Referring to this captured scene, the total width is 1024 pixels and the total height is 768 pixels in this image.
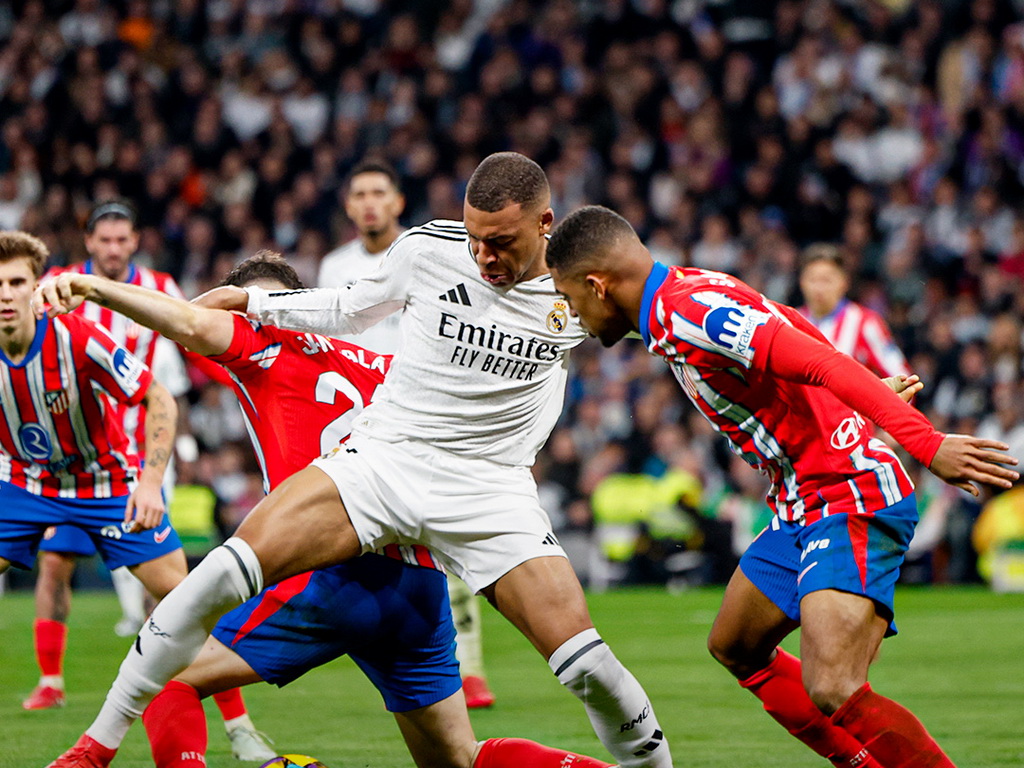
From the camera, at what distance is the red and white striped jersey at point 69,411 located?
254 inches

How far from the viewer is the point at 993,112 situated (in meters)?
15.9

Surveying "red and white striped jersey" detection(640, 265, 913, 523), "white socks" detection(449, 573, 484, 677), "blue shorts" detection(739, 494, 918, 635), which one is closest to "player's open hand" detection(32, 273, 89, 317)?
"red and white striped jersey" detection(640, 265, 913, 523)

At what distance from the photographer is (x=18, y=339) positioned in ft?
21.0

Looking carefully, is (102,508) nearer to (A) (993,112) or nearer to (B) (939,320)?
(B) (939,320)

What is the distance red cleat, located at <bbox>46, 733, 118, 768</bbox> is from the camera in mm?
4176

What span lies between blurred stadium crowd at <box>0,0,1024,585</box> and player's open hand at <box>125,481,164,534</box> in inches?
346

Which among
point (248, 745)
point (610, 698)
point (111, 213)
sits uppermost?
point (111, 213)

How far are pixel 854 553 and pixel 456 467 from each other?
1250mm

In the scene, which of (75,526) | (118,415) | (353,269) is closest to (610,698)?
(75,526)

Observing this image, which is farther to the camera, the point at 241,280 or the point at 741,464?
the point at 741,464

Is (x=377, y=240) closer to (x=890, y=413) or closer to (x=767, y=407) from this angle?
(x=767, y=407)

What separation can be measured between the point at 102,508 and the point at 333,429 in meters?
2.46

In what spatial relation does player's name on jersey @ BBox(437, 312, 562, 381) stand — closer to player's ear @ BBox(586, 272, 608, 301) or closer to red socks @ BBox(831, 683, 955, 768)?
player's ear @ BBox(586, 272, 608, 301)

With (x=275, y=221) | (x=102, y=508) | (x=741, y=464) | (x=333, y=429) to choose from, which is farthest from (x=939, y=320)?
(x=333, y=429)
